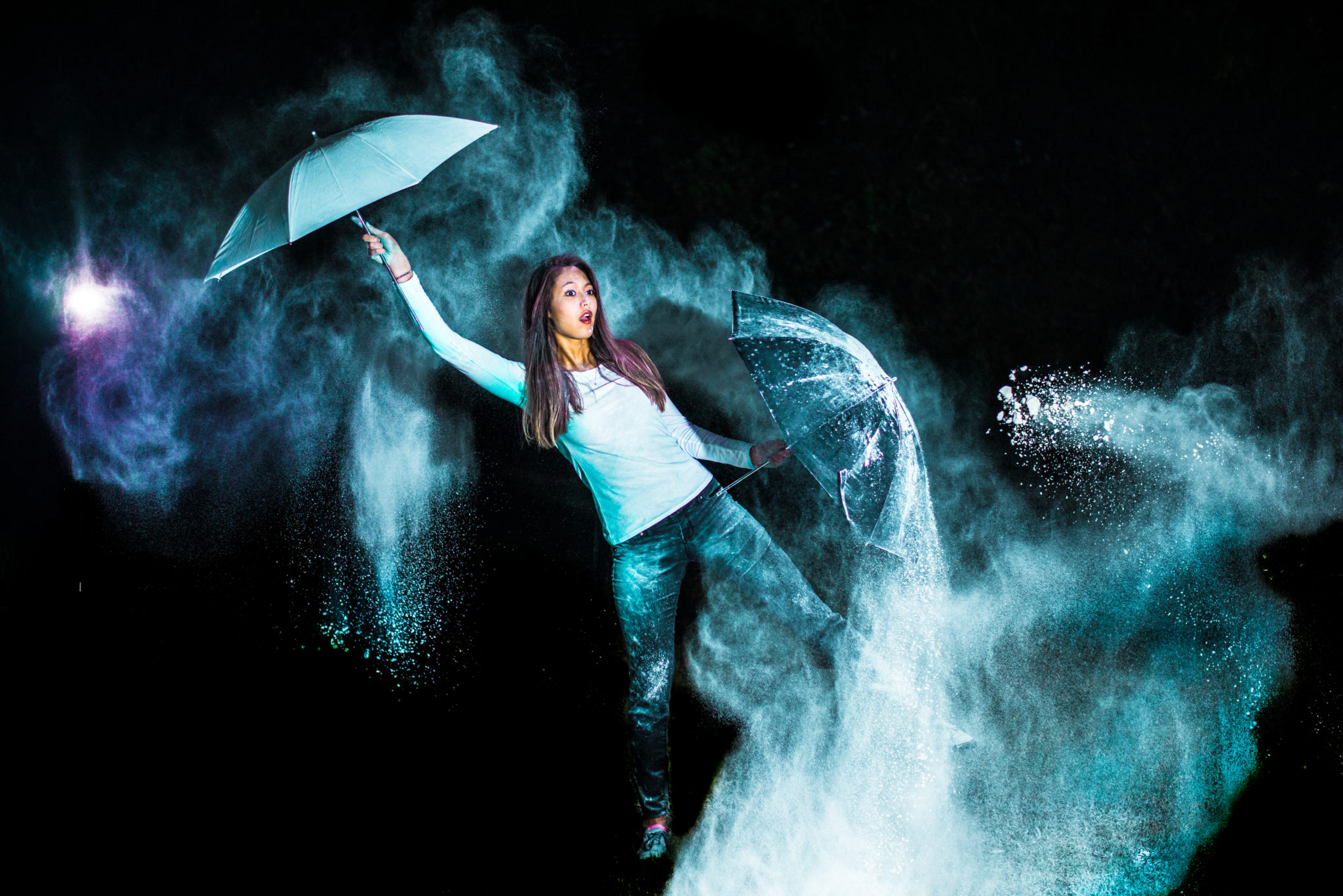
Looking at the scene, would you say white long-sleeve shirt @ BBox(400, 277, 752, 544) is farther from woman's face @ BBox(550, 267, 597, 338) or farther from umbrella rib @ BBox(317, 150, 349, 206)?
umbrella rib @ BBox(317, 150, 349, 206)

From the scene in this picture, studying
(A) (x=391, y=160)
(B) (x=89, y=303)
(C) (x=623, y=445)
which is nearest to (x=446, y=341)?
(A) (x=391, y=160)

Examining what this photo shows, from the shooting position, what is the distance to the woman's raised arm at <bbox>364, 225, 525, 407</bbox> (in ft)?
12.1

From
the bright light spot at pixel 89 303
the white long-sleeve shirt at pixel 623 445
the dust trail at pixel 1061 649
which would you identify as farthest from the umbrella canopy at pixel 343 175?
the dust trail at pixel 1061 649

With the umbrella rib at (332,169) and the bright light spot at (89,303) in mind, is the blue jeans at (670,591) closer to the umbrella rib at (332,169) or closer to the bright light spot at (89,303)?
the umbrella rib at (332,169)

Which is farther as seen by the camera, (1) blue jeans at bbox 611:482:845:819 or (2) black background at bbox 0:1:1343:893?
(2) black background at bbox 0:1:1343:893

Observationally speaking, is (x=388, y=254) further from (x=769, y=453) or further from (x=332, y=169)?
(x=769, y=453)

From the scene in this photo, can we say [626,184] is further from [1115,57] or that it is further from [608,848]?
[608,848]

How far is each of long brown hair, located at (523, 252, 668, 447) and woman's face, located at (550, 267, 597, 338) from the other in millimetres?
22

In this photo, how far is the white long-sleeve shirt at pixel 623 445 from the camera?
3.86 meters

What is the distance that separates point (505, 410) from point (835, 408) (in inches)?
64.4

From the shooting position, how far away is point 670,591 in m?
4.05

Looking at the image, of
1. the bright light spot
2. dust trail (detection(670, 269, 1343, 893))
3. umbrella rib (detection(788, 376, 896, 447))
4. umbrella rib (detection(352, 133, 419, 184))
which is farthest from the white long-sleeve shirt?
the bright light spot

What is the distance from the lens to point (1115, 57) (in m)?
4.62

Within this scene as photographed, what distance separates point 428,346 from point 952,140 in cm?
289
